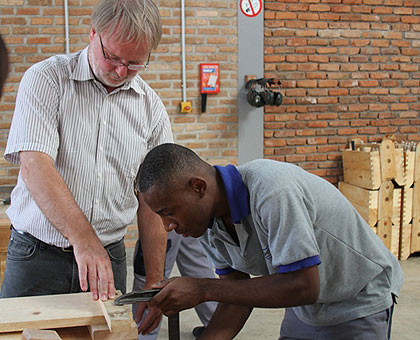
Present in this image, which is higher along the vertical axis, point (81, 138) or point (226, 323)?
point (81, 138)

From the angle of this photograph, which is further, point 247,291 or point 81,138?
point 81,138

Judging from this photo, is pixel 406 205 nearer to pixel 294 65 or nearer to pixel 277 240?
pixel 294 65

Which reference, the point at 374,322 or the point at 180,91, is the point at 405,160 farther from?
the point at 374,322

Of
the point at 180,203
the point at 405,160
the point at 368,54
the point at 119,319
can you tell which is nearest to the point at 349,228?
the point at 180,203

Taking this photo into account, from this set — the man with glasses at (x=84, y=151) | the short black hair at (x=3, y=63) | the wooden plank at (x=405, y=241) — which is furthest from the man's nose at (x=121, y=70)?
the wooden plank at (x=405, y=241)

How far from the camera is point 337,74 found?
595 centimetres

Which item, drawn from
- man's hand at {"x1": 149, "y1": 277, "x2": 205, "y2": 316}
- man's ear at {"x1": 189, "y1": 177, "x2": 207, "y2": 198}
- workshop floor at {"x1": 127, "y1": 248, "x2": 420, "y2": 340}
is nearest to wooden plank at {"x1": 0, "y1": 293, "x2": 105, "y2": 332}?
man's hand at {"x1": 149, "y1": 277, "x2": 205, "y2": 316}

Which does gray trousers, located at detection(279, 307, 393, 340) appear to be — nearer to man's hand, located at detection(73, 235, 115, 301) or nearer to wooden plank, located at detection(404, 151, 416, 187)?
man's hand, located at detection(73, 235, 115, 301)

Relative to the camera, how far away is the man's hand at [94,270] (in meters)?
1.63

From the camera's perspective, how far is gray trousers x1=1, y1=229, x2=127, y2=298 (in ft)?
6.32

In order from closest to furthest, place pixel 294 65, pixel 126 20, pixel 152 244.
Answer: pixel 126 20 < pixel 152 244 < pixel 294 65

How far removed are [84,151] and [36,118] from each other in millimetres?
200

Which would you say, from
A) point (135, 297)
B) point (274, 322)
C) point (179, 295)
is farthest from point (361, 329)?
point (274, 322)

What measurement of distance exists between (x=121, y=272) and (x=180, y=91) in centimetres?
357
